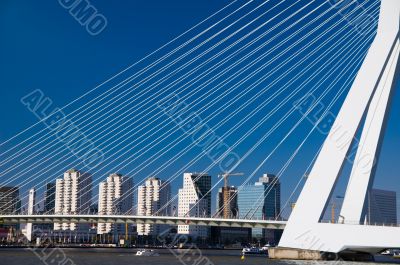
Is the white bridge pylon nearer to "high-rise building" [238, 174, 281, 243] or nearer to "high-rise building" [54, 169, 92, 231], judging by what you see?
"high-rise building" [54, 169, 92, 231]

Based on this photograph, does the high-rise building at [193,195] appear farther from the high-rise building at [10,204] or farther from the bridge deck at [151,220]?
the bridge deck at [151,220]

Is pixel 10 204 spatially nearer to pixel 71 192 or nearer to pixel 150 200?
pixel 71 192

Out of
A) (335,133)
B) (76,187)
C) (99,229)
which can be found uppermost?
(335,133)

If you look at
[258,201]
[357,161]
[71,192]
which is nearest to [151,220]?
[357,161]

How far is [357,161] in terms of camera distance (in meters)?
32.5

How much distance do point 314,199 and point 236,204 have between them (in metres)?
133

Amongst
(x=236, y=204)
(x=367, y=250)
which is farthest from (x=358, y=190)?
(x=236, y=204)

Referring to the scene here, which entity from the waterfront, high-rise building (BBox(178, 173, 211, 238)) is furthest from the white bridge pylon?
high-rise building (BBox(178, 173, 211, 238))

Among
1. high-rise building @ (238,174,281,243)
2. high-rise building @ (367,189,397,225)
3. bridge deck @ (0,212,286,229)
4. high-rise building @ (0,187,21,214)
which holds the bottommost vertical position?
high-rise building @ (238,174,281,243)

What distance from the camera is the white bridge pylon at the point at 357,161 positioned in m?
30.8

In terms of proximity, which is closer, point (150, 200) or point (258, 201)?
point (150, 200)

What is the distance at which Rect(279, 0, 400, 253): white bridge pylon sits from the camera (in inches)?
1213

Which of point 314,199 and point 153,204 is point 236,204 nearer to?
point 153,204

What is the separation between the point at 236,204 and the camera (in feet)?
536
